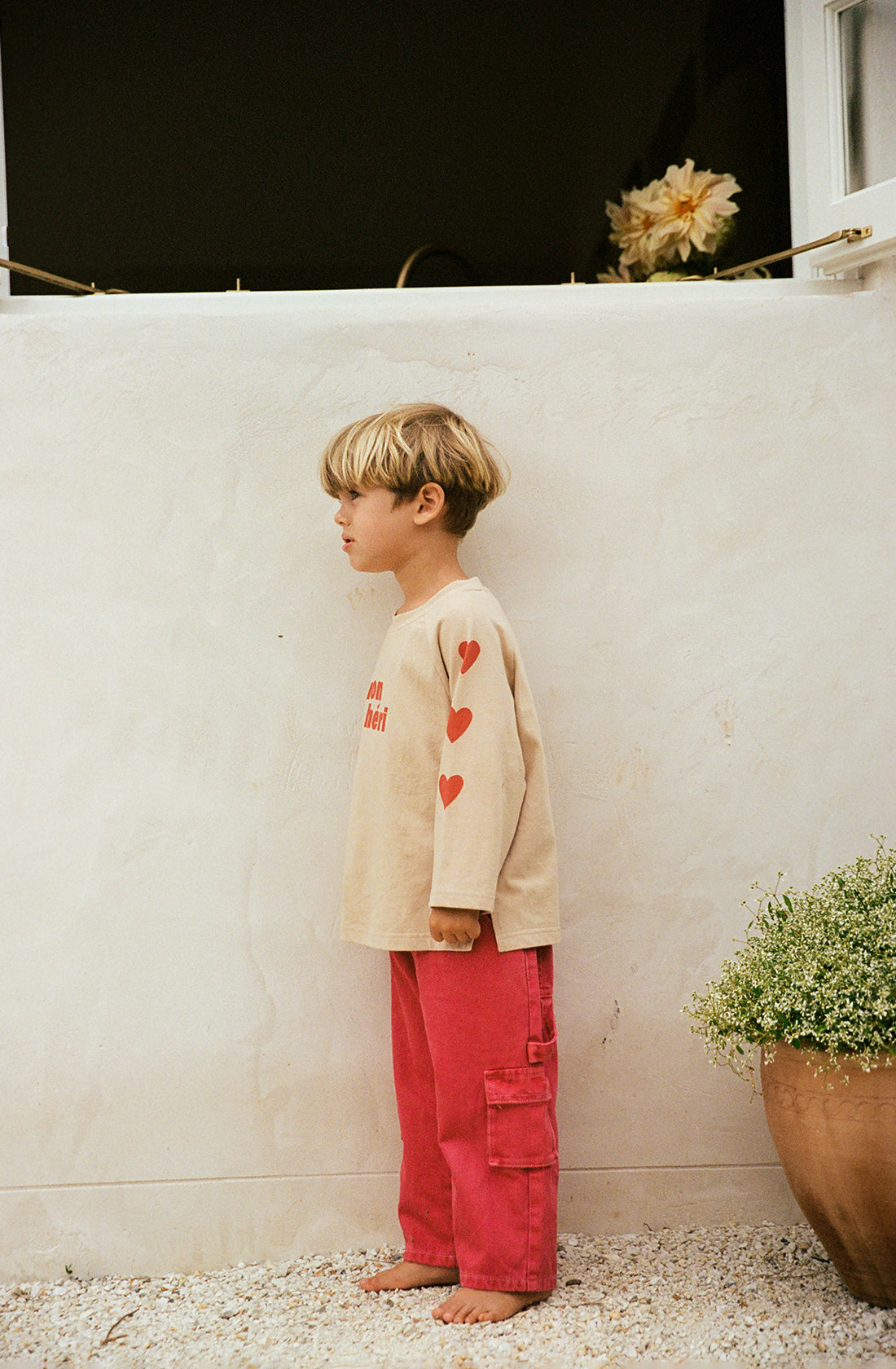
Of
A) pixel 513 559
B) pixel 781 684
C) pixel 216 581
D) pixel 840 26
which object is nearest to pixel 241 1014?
pixel 216 581

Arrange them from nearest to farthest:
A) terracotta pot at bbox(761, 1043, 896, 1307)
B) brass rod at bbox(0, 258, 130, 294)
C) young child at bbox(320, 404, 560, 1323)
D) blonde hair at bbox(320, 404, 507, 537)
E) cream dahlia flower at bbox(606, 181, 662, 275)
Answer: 1. terracotta pot at bbox(761, 1043, 896, 1307)
2. young child at bbox(320, 404, 560, 1323)
3. blonde hair at bbox(320, 404, 507, 537)
4. brass rod at bbox(0, 258, 130, 294)
5. cream dahlia flower at bbox(606, 181, 662, 275)

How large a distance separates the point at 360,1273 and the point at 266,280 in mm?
2869

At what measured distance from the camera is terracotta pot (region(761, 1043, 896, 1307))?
5.43ft

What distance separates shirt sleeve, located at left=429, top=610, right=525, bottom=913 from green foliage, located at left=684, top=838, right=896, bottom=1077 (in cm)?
46

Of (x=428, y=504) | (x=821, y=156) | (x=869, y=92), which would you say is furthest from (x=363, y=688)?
(x=869, y=92)

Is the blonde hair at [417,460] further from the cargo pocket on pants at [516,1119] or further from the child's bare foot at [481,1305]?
the child's bare foot at [481,1305]

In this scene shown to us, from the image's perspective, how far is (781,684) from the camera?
212cm

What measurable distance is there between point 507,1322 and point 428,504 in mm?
1373

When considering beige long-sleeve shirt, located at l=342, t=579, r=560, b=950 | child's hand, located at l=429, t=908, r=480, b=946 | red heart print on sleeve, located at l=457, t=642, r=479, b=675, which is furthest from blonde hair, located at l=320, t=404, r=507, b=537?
child's hand, located at l=429, t=908, r=480, b=946

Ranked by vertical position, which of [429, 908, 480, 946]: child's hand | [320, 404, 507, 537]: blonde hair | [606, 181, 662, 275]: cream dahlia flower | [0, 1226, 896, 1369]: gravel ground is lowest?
[0, 1226, 896, 1369]: gravel ground

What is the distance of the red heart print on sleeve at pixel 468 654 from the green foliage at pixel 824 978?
0.69 meters

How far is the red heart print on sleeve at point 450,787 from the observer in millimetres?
1752

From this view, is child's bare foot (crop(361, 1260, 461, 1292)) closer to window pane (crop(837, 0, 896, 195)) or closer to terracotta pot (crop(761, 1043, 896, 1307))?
terracotta pot (crop(761, 1043, 896, 1307))

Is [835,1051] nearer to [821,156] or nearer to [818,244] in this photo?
[818,244]
